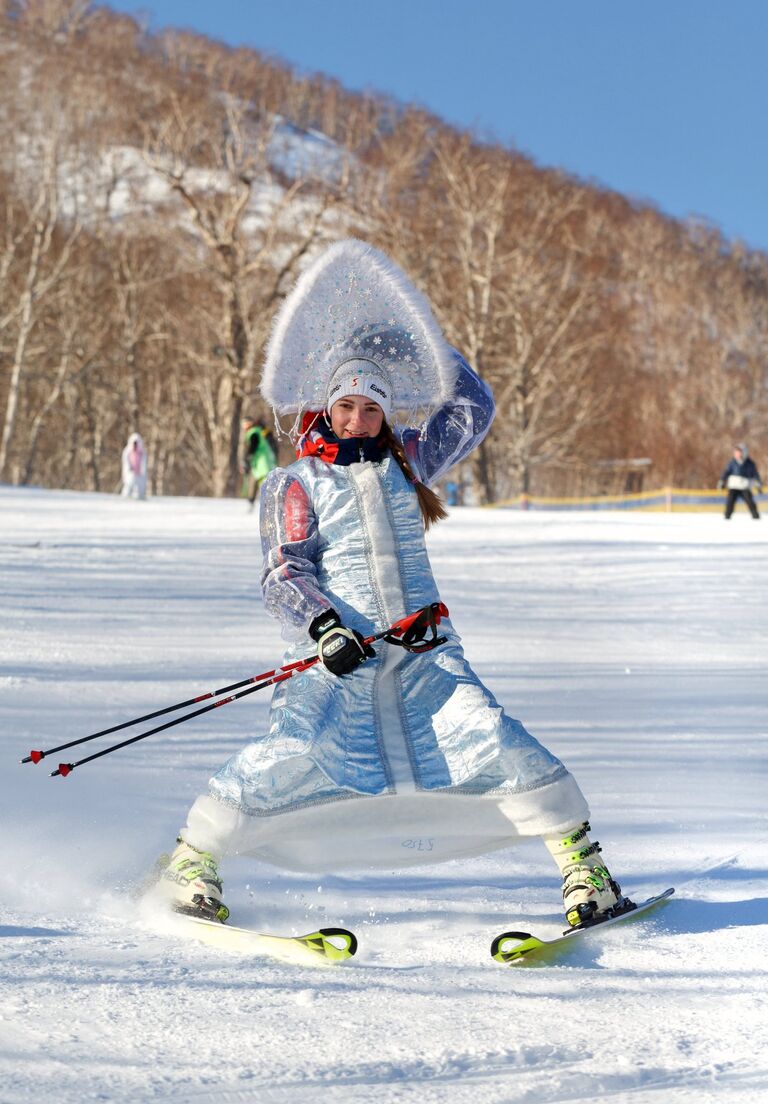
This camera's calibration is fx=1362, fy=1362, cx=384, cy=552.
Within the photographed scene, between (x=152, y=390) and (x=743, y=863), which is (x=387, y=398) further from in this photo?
(x=152, y=390)

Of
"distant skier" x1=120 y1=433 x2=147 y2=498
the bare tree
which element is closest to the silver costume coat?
"distant skier" x1=120 y1=433 x2=147 y2=498

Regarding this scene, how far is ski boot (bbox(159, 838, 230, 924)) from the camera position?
2902mm

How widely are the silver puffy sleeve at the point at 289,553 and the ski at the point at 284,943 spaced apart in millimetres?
711

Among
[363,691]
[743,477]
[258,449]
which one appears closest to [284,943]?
[363,691]

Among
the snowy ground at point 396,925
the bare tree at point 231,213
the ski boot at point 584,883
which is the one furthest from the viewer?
the bare tree at point 231,213

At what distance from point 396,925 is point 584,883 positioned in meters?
0.41

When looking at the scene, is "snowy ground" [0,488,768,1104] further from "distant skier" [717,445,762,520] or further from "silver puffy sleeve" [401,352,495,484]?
"distant skier" [717,445,762,520]

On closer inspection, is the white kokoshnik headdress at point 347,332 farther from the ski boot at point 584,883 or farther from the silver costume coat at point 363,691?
the ski boot at point 584,883

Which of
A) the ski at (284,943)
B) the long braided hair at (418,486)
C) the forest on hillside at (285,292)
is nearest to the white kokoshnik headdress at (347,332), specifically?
the long braided hair at (418,486)

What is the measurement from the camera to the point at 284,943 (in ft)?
8.77

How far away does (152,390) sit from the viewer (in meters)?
46.9

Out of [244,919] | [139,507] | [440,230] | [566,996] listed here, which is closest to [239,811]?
[244,919]

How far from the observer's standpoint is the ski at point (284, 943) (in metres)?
2.63

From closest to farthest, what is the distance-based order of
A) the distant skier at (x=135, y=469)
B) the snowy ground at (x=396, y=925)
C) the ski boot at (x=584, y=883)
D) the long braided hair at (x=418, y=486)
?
the snowy ground at (x=396, y=925)
the ski boot at (x=584, y=883)
the long braided hair at (x=418, y=486)
the distant skier at (x=135, y=469)
